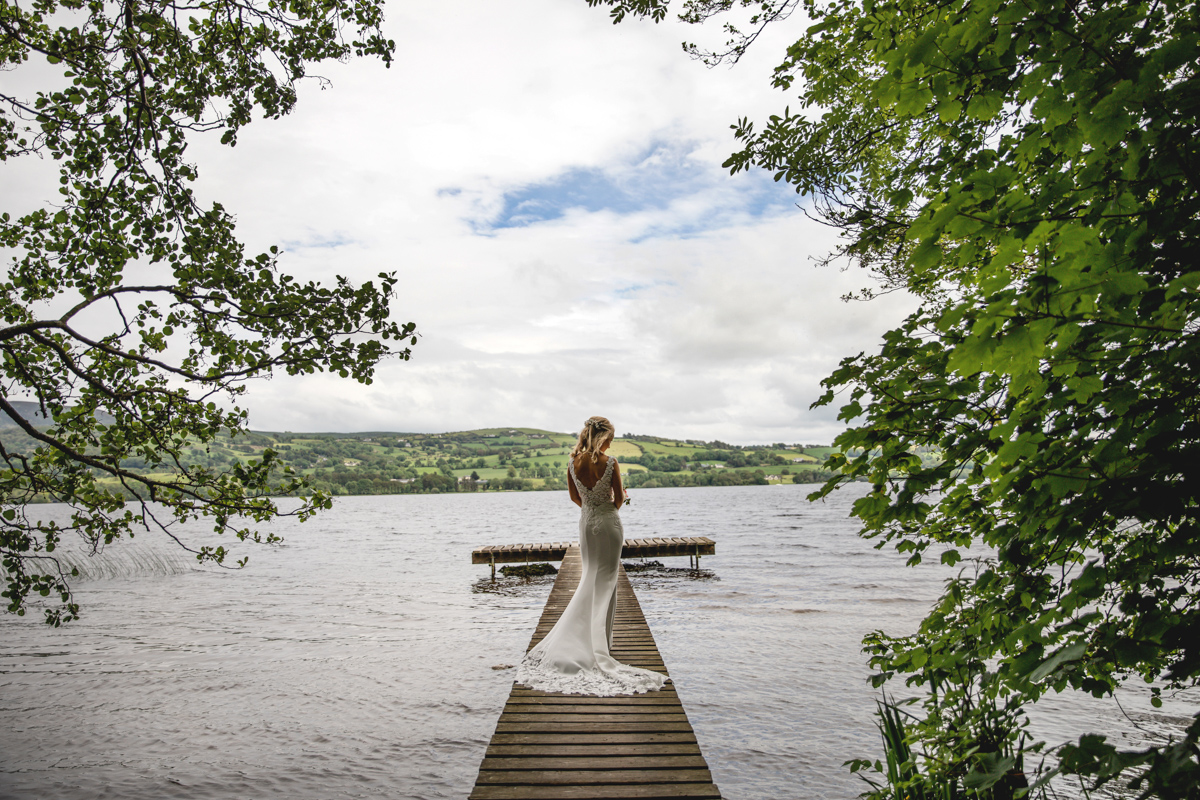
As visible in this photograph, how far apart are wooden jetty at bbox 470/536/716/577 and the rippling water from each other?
0.98m

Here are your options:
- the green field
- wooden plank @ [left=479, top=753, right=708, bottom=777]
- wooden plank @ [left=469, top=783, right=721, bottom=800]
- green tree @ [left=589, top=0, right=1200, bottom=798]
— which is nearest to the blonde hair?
wooden plank @ [left=479, top=753, right=708, bottom=777]

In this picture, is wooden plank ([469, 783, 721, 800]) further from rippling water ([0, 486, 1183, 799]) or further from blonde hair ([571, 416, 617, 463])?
blonde hair ([571, 416, 617, 463])

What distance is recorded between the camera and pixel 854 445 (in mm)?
2645

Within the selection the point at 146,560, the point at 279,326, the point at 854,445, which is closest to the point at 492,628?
the point at 279,326

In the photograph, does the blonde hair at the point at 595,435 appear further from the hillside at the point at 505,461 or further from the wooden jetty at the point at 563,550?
the hillside at the point at 505,461

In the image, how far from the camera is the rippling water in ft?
24.3

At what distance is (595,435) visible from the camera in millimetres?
7488

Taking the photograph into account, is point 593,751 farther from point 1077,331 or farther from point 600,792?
point 1077,331

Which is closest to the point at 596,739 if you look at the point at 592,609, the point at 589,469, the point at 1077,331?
the point at 592,609

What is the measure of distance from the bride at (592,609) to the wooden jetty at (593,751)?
261 millimetres

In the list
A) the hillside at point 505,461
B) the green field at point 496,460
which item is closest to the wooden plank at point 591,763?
the green field at point 496,460

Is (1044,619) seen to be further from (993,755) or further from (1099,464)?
(1099,464)

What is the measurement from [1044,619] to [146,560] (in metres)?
39.5

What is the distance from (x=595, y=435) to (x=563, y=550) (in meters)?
14.2
